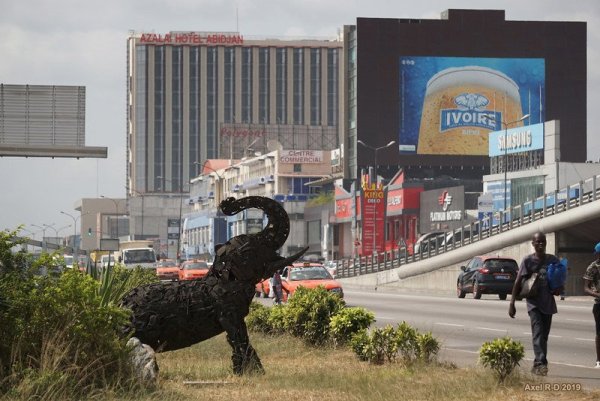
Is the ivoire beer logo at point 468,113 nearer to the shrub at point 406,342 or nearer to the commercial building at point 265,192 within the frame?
the commercial building at point 265,192

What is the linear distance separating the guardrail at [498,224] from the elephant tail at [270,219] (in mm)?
39182

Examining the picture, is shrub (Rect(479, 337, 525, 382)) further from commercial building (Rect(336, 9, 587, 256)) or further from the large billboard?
the large billboard

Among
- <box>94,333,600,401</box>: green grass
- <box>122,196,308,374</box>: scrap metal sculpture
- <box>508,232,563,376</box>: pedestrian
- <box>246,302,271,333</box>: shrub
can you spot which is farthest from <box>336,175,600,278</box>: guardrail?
<box>122,196,308,374</box>: scrap metal sculpture

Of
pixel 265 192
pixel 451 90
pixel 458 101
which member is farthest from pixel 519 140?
pixel 265 192

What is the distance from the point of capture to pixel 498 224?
6266 cm

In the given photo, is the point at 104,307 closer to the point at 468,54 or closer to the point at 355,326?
the point at 355,326

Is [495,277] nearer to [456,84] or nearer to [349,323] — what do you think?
[349,323]

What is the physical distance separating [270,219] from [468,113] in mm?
113959

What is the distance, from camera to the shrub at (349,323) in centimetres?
1848

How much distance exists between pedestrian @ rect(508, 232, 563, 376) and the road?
313 millimetres

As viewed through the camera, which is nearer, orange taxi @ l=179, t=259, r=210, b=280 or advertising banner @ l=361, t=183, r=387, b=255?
orange taxi @ l=179, t=259, r=210, b=280

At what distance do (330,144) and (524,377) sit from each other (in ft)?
536

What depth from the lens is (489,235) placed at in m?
62.4

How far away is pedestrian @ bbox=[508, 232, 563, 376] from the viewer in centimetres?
1468
